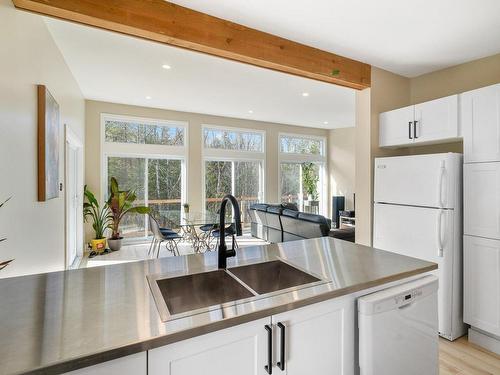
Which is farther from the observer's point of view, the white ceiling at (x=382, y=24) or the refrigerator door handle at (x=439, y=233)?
the refrigerator door handle at (x=439, y=233)

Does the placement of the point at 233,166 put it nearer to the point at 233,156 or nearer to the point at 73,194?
the point at 233,156

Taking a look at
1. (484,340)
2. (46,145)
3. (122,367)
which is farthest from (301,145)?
(122,367)

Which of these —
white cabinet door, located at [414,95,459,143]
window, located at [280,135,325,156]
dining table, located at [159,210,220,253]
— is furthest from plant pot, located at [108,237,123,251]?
white cabinet door, located at [414,95,459,143]

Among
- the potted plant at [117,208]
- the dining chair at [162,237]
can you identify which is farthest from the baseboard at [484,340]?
the potted plant at [117,208]

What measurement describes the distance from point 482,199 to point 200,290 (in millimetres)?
2437

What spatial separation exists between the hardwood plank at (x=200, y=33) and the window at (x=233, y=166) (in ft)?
12.6

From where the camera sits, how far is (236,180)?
688 cm

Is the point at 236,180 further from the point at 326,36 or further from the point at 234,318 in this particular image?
the point at 234,318

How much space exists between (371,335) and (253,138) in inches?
239

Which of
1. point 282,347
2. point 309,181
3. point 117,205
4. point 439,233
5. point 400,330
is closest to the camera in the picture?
point 282,347

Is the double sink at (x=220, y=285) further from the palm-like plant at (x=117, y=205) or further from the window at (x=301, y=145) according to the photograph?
the window at (x=301, y=145)

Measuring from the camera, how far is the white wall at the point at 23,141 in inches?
65.7

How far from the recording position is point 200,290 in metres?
1.41

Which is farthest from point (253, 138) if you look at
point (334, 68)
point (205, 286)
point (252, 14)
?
point (205, 286)
